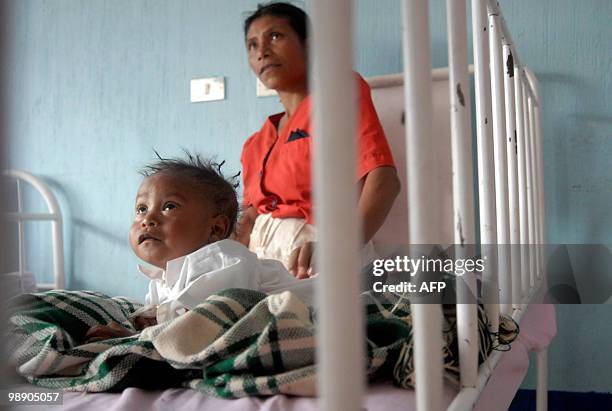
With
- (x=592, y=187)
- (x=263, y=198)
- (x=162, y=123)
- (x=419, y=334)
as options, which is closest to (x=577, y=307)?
(x=592, y=187)

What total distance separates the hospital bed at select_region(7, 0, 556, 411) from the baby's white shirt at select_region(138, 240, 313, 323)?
0.20 m

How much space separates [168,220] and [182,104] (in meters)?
1.09

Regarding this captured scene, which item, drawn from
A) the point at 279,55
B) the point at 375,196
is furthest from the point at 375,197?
the point at 279,55

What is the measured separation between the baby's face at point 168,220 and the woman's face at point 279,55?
1.84ft

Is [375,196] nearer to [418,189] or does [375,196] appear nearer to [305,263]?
[305,263]

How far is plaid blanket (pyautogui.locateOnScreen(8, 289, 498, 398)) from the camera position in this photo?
0.51 meters

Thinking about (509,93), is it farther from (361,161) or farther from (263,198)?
(263,198)

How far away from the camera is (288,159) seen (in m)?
1.40

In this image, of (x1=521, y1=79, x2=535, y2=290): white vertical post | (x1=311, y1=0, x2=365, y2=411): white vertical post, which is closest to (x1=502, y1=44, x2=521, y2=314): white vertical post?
(x1=521, y1=79, x2=535, y2=290): white vertical post

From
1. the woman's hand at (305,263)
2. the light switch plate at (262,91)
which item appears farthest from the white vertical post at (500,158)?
the light switch plate at (262,91)

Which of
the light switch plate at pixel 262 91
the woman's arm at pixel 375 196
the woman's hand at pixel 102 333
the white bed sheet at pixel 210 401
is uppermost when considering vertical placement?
the light switch plate at pixel 262 91

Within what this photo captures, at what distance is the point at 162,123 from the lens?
6.40 feet

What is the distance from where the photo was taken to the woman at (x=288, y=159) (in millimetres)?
1268

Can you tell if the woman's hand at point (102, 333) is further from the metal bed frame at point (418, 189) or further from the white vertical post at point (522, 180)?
the white vertical post at point (522, 180)
